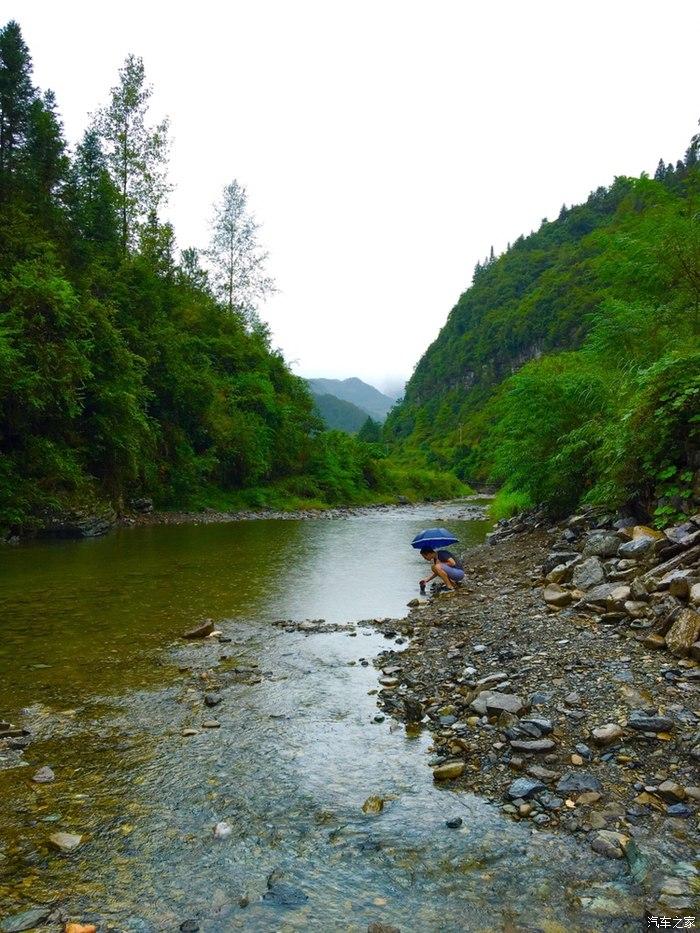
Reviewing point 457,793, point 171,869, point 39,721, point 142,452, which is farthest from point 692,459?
point 142,452

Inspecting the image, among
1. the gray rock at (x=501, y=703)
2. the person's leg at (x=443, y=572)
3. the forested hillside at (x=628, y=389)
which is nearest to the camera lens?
the gray rock at (x=501, y=703)

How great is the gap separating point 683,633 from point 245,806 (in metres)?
4.67

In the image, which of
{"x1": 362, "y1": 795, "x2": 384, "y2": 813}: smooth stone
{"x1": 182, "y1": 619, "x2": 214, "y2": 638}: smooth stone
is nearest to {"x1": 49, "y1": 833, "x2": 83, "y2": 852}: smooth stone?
{"x1": 362, "y1": 795, "x2": 384, "y2": 813}: smooth stone

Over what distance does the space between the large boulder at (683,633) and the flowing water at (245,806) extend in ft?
Result: 9.35

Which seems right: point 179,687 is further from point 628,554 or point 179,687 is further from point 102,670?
point 628,554

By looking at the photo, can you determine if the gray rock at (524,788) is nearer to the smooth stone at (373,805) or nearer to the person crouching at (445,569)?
the smooth stone at (373,805)

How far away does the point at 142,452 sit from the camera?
28.4m

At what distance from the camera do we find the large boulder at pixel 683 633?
229 inches

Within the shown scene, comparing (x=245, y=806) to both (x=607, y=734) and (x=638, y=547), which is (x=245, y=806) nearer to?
(x=607, y=734)

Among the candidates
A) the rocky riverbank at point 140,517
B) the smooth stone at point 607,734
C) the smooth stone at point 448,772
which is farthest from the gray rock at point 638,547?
the rocky riverbank at point 140,517

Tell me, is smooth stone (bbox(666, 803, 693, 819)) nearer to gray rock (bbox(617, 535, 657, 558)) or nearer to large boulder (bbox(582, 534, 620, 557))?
gray rock (bbox(617, 535, 657, 558))

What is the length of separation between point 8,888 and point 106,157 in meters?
38.6

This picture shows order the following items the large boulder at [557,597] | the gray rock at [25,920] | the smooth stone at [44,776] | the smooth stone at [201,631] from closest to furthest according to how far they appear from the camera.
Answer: the gray rock at [25,920], the smooth stone at [44,776], the large boulder at [557,597], the smooth stone at [201,631]

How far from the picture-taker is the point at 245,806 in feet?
14.1
